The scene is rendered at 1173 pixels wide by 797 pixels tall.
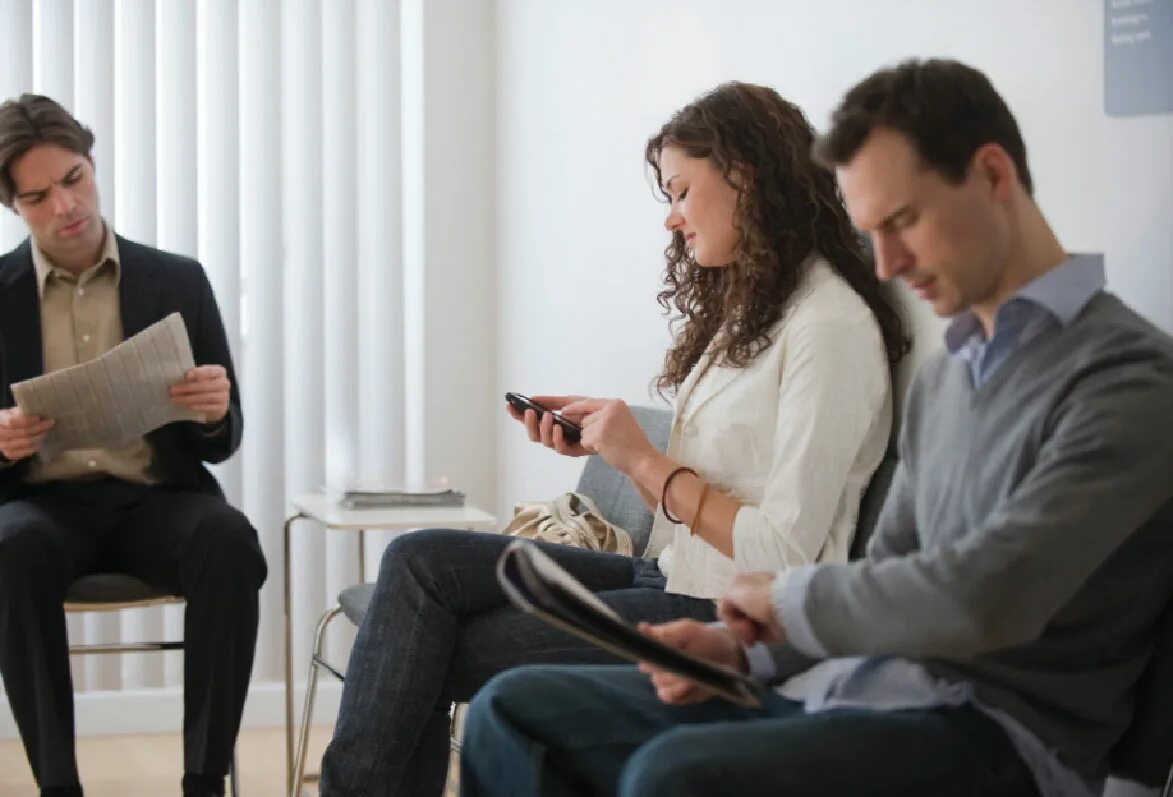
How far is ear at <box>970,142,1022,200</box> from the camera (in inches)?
51.0

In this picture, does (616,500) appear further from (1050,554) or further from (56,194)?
(1050,554)

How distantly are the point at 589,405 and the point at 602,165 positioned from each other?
131 cm

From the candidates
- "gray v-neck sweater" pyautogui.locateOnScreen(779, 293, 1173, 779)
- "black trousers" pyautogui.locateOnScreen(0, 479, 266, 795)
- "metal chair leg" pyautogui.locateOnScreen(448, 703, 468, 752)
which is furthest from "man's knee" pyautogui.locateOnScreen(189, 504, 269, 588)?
"gray v-neck sweater" pyautogui.locateOnScreen(779, 293, 1173, 779)

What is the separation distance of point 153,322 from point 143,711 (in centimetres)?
128

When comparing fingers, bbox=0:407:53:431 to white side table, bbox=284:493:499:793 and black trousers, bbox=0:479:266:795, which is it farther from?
white side table, bbox=284:493:499:793

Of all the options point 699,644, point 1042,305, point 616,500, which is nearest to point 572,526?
point 616,500

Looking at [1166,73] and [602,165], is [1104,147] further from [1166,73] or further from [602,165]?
[602,165]

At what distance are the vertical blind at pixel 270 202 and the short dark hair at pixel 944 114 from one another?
277 centimetres

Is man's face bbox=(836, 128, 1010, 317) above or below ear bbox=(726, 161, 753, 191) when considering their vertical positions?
below

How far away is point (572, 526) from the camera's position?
263 centimetres

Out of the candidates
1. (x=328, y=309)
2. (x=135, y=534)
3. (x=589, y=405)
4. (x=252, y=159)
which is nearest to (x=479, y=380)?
(x=328, y=309)

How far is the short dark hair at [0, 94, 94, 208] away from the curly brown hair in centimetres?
140

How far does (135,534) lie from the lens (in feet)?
9.41

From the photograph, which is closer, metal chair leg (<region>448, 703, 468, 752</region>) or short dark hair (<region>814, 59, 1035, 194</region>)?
short dark hair (<region>814, 59, 1035, 194</region>)
